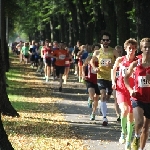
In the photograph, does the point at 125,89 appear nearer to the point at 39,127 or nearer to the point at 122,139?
the point at 122,139

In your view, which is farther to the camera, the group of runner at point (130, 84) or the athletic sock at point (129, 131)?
the athletic sock at point (129, 131)

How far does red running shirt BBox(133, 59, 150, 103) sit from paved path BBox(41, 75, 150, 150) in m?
1.49

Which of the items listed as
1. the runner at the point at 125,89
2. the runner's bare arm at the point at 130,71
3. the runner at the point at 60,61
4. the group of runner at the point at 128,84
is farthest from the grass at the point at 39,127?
the runner at the point at 60,61

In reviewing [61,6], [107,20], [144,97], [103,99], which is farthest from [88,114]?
[61,6]

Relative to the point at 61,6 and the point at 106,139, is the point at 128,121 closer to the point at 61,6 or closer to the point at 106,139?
the point at 106,139

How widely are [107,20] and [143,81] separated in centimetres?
2097

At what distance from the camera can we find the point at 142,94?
369 inches

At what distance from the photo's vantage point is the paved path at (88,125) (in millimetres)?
10984

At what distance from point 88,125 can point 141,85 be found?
4686 mm

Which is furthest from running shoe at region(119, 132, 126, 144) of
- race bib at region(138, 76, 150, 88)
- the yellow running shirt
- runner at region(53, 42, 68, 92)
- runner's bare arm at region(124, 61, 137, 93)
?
runner at region(53, 42, 68, 92)

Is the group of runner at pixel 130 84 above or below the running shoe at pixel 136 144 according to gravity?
above

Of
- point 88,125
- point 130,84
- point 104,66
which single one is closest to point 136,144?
point 130,84

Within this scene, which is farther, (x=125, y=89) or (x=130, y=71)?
(x=125, y=89)

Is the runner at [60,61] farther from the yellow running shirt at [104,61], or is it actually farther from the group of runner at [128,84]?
the yellow running shirt at [104,61]
